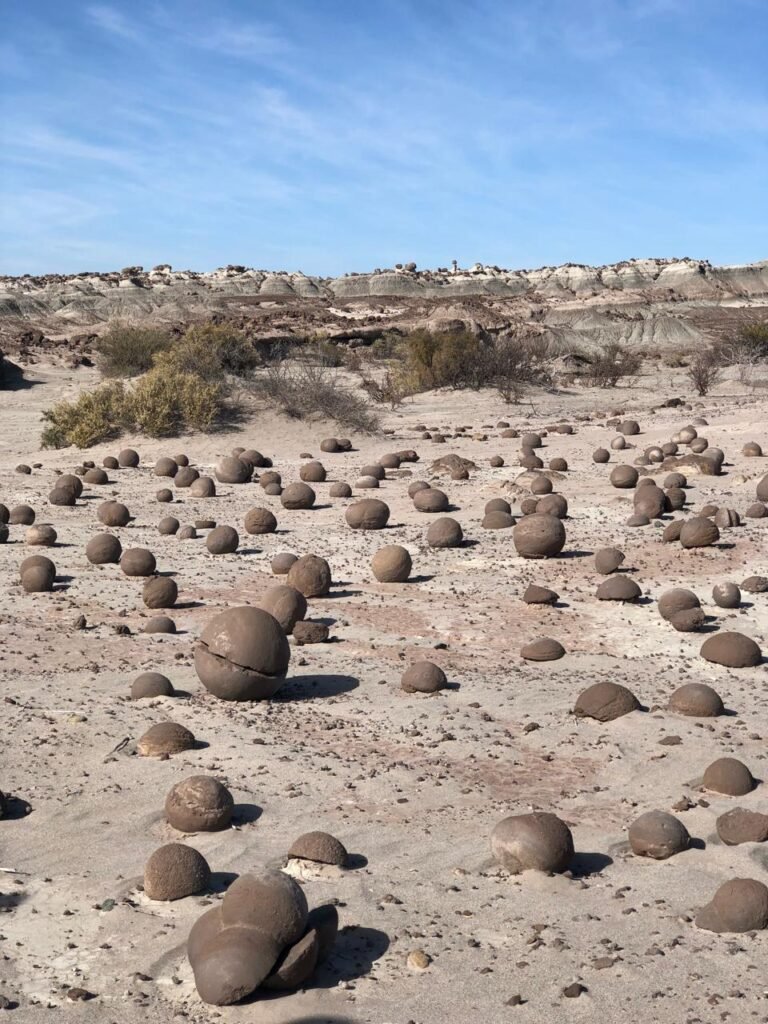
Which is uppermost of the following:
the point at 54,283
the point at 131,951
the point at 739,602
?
the point at 54,283

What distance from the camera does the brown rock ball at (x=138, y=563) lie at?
34.5 ft

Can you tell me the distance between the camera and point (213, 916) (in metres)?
4.09

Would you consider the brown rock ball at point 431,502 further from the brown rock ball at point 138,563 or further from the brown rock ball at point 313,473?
the brown rock ball at point 138,563

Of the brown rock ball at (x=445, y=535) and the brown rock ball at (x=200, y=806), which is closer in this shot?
the brown rock ball at (x=200, y=806)

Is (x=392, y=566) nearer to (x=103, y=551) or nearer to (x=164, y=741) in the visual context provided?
(x=103, y=551)

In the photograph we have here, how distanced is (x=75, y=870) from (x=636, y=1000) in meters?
2.42

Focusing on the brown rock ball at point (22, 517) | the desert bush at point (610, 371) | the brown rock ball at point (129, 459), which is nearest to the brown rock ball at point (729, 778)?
the brown rock ball at point (22, 517)

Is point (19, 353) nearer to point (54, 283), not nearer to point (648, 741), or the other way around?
point (648, 741)

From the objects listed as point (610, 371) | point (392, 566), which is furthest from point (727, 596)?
point (610, 371)

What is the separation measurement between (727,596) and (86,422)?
12.8 m

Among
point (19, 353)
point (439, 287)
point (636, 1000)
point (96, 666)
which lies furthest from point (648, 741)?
point (439, 287)

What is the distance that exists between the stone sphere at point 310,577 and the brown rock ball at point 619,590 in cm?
231

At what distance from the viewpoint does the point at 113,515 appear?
13094 millimetres

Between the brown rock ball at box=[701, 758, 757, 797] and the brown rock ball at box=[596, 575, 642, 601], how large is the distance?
367cm
